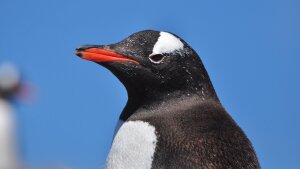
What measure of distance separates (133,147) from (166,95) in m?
0.41

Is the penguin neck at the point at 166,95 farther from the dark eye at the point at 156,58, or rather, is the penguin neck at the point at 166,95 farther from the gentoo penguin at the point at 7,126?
the gentoo penguin at the point at 7,126

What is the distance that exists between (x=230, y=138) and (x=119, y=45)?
853mm

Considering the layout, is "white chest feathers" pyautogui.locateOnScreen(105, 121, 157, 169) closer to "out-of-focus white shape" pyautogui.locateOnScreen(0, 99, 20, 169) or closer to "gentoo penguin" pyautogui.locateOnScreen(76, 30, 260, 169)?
"gentoo penguin" pyautogui.locateOnScreen(76, 30, 260, 169)

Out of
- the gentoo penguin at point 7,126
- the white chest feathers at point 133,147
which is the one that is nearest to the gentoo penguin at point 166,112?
the white chest feathers at point 133,147

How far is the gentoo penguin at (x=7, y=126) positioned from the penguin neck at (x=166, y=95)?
1299 centimetres

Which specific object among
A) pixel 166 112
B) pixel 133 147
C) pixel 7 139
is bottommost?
pixel 7 139

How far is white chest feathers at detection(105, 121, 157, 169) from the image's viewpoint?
13.7 feet

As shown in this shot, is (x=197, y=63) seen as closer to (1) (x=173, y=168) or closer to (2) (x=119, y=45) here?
(2) (x=119, y=45)

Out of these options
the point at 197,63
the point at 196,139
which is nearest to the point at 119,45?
the point at 197,63

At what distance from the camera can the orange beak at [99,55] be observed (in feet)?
14.4

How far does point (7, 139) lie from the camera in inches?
734

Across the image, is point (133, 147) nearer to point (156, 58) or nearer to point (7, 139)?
point (156, 58)

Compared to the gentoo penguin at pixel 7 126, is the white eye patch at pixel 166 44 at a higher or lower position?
higher

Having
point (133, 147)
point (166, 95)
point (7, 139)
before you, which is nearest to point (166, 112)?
point (166, 95)
